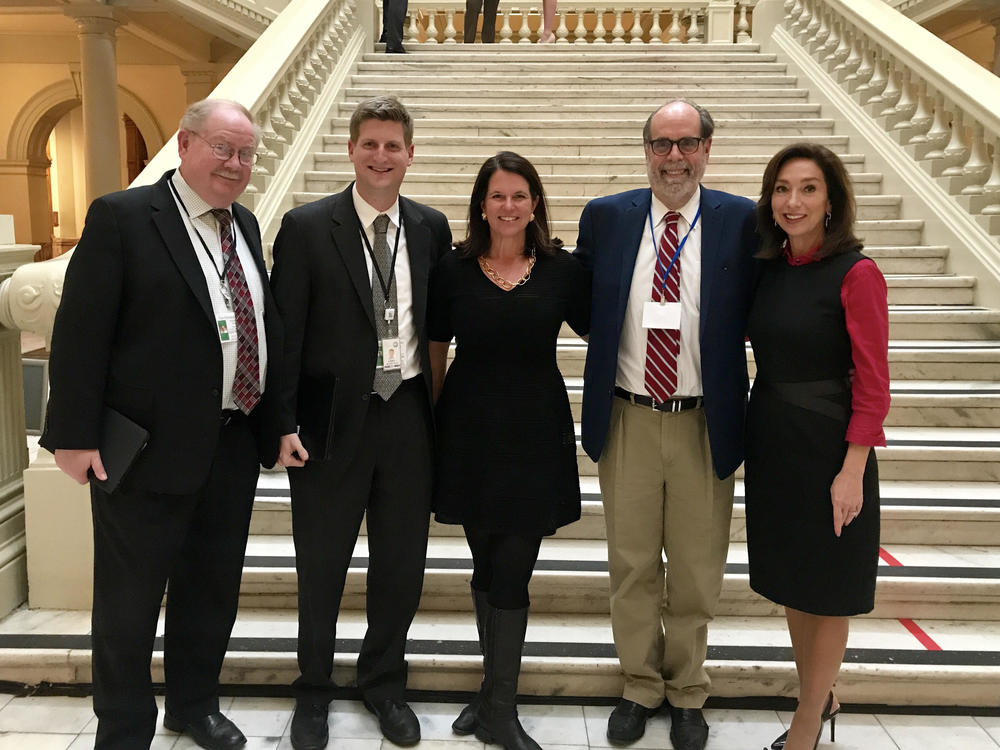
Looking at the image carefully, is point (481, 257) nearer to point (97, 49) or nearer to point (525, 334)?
point (525, 334)

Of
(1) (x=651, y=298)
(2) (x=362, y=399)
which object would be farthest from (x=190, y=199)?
(1) (x=651, y=298)

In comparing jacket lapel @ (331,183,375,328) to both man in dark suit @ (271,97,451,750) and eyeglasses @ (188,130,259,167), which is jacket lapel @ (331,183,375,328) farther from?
eyeglasses @ (188,130,259,167)

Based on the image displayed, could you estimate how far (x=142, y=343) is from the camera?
2184 mm

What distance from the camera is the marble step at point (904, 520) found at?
11.2 ft

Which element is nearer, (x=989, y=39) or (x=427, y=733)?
(x=427, y=733)

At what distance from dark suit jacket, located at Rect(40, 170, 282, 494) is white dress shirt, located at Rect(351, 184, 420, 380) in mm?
489

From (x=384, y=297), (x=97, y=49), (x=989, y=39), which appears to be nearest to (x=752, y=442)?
(x=384, y=297)

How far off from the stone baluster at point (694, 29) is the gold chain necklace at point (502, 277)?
9051mm

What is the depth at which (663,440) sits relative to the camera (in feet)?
8.00

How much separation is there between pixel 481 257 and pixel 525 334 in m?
0.28

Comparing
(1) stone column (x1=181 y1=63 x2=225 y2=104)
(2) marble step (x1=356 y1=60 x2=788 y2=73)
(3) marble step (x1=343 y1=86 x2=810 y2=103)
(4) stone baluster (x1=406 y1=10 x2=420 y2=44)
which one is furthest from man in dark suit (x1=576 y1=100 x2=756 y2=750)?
(1) stone column (x1=181 y1=63 x2=225 y2=104)

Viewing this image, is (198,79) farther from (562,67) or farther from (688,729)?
(688,729)

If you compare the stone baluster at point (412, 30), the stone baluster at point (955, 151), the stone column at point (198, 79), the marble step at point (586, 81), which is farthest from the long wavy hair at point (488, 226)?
the stone column at point (198, 79)

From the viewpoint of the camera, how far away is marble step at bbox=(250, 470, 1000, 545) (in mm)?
3406
